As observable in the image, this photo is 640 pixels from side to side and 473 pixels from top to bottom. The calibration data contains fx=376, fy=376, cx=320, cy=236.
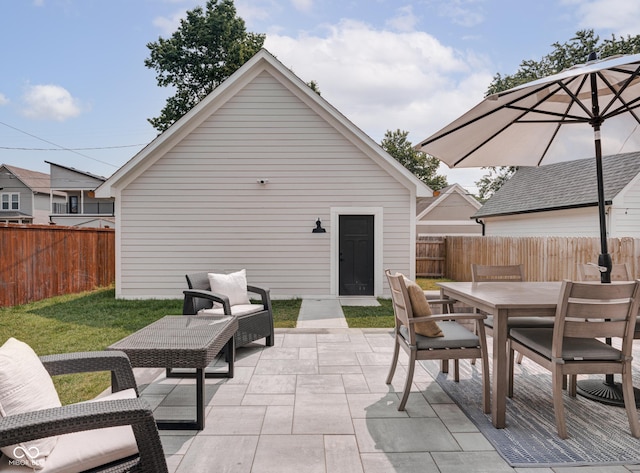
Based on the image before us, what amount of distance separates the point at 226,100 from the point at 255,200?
237cm

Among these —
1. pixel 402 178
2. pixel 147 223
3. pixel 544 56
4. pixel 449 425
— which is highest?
pixel 544 56

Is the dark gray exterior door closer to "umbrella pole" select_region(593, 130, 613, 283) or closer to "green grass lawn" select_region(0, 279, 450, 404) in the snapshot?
"green grass lawn" select_region(0, 279, 450, 404)

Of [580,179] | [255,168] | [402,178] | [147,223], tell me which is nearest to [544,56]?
[580,179]

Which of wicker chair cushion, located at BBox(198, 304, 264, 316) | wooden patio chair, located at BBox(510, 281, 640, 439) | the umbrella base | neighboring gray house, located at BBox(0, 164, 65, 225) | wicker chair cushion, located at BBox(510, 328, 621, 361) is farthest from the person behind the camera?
neighboring gray house, located at BBox(0, 164, 65, 225)

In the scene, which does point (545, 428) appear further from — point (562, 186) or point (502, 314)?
point (562, 186)

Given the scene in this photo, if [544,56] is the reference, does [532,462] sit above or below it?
below

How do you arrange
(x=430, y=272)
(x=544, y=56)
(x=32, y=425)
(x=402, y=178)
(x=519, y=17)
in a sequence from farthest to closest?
1. (x=544, y=56)
2. (x=430, y=272)
3. (x=402, y=178)
4. (x=519, y=17)
5. (x=32, y=425)

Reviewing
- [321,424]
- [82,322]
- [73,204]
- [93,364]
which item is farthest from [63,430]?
[73,204]

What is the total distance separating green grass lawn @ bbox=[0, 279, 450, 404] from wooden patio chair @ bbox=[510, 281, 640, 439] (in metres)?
3.42

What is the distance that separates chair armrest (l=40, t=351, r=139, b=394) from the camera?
2.06 m

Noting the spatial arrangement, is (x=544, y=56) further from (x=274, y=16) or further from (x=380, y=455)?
(x=380, y=455)

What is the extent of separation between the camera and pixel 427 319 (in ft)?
9.83

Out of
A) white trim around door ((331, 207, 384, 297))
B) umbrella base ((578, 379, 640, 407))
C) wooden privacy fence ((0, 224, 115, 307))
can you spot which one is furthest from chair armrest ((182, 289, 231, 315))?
wooden privacy fence ((0, 224, 115, 307))

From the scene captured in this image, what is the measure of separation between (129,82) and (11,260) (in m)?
7.50
